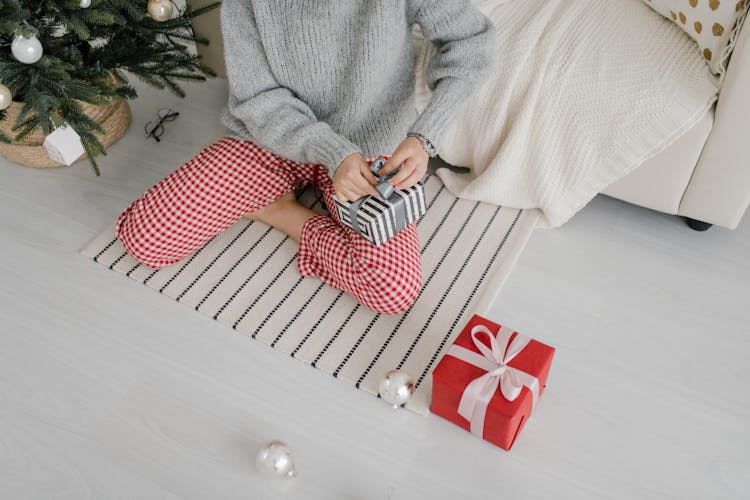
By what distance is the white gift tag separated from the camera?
1273mm

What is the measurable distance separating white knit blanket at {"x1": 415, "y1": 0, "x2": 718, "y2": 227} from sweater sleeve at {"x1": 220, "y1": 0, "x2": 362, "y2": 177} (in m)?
0.26

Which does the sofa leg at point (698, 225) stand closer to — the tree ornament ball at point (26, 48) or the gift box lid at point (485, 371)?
the gift box lid at point (485, 371)

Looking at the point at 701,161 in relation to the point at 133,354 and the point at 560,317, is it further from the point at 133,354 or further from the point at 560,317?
the point at 133,354

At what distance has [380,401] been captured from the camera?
1.06 metres

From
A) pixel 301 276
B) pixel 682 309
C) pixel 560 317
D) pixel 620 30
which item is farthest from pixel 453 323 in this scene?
pixel 620 30

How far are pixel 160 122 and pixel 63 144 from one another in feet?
0.95

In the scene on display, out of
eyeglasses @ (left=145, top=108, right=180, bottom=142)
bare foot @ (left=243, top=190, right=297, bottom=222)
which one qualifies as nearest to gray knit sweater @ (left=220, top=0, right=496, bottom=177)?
bare foot @ (left=243, top=190, right=297, bottom=222)

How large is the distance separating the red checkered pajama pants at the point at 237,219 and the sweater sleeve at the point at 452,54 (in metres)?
0.16

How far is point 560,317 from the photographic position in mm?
1149

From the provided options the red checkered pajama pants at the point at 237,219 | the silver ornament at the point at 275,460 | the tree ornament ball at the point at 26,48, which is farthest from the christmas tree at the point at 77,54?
the silver ornament at the point at 275,460

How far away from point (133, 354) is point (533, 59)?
0.89 meters

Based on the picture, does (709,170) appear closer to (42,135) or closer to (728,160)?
(728,160)

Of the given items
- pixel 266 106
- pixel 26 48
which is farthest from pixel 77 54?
pixel 266 106

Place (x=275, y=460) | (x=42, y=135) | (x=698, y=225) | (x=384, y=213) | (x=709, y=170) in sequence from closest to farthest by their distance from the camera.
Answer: (x=275, y=460) < (x=384, y=213) < (x=709, y=170) < (x=698, y=225) < (x=42, y=135)
